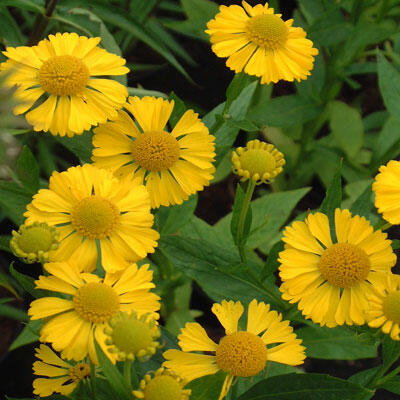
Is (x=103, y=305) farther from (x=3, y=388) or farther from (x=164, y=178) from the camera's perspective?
(x=3, y=388)

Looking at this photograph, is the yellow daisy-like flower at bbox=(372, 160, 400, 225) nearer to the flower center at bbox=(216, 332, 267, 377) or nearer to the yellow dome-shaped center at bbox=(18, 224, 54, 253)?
the flower center at bbox=(216, 332, 267, 377)

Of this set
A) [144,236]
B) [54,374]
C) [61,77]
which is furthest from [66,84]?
[54,374]

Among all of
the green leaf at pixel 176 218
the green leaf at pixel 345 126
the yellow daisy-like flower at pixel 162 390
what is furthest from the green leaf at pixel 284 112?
the yellow daisy-like flower at pixel 162 390

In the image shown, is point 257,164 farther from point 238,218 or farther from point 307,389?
point 307,389

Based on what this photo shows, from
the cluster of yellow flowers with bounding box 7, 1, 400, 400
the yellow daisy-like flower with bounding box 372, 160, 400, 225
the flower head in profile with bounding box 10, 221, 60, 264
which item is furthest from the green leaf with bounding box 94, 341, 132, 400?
the yellow daisy-like flower with bounding box 372, 160, 400, 225

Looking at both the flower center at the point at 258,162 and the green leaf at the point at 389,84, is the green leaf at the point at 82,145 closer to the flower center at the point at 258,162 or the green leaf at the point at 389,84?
the flower center at the point at 258,162

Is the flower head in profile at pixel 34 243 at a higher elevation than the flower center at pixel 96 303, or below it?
higher

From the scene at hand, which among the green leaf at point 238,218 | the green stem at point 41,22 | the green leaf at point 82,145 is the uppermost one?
Result: the green stem at point 41,22

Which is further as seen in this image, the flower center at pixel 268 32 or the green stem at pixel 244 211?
the flower center at pixel 268 32
